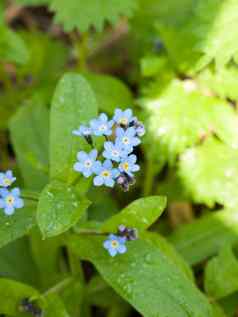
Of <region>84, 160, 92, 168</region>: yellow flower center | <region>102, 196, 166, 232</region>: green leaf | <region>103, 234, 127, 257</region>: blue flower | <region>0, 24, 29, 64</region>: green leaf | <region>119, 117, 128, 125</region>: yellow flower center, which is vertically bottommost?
<region>103, 234, 127, 257</region>: blue flower

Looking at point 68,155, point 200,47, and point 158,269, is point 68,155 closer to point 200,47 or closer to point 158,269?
point 158,269

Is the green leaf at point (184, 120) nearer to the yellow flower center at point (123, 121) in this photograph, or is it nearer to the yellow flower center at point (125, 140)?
the yellow flower center at point (123, 121)

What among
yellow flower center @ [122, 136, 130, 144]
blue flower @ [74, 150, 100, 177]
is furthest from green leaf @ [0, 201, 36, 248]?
yellow flower center @ [122, 136, 130, 144]

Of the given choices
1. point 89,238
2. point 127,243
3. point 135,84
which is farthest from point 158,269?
point 135,84

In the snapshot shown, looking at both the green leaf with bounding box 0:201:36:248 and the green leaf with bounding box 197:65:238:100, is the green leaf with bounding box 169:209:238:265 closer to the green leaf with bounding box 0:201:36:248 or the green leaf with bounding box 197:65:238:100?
the green leaf with bounding box 197:65:238:100

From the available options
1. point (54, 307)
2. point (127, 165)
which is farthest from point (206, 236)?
point (127, 165)

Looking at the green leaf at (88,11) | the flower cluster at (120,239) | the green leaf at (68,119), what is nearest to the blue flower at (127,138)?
the green leaf at (68,119)
